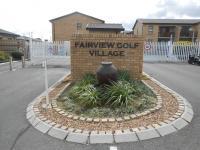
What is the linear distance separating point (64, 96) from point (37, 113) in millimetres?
1374

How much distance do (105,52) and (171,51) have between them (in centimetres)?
1545

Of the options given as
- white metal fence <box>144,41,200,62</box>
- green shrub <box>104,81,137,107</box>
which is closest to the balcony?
white metal fence <box>144,41,200,62</box>

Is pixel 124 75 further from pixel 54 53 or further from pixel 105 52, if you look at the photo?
pixel 54 53

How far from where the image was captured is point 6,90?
25.9ft

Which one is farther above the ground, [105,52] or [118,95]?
[105,52]

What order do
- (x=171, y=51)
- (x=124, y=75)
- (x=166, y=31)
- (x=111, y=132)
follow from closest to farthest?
(x=111, y=132) < (x=124, y=75) < (x=171, y=51) < (x=166, y=31)

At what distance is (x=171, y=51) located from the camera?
70.5 ft

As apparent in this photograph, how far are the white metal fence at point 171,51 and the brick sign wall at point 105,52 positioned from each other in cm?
1397

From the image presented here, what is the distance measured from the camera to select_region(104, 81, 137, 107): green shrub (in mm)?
5160

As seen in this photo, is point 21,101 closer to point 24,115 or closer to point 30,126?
point 24,115

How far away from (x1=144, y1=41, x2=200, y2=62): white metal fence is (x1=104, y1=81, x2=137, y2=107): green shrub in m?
16.6

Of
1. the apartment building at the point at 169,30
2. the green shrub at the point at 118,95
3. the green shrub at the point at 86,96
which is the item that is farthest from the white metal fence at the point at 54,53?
the apartment building at the point at 169,30

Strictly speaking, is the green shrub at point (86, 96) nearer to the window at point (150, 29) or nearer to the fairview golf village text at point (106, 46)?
the fairview golf village text at point (106, 46)

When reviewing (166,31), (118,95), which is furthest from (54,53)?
(166,31)
